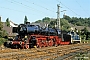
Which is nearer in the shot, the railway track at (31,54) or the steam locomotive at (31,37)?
the railway track at (31,54)

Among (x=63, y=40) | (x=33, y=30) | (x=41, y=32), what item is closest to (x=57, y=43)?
(x=63, y=40)

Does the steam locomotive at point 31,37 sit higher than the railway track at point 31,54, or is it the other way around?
the steam locomotive at point 31,37

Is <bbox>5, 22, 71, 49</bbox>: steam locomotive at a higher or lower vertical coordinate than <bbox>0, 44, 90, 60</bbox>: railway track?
higher

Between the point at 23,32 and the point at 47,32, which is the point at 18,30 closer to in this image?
the point at 23,32

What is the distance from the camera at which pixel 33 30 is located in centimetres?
2917

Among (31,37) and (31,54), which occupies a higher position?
(31,37)

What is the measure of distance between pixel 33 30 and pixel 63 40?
1167 centimetres

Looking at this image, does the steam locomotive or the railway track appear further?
the steam locomotive

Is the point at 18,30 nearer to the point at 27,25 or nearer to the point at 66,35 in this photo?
the point at 27,25

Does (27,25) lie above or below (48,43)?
above

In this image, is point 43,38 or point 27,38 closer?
point 27,38

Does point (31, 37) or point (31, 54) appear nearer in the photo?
point (31, 54)

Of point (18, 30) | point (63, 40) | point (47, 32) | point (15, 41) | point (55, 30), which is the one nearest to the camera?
point (15, 41)

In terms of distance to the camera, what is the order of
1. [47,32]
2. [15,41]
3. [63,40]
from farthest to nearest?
[63,40]
[47,32]
[15,41]
